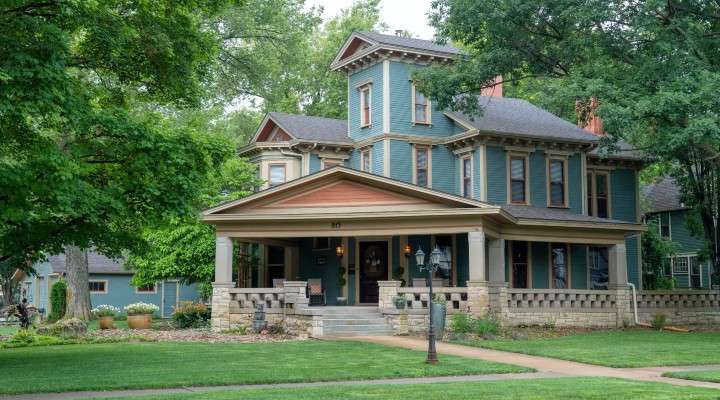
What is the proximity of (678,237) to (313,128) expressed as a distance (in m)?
22.8

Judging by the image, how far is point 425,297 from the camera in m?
24.0

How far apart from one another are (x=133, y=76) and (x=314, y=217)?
29.1ft

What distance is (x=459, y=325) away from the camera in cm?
2267

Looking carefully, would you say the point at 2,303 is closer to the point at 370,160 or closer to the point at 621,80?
the point at 370,160

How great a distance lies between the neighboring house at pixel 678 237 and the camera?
42.8m

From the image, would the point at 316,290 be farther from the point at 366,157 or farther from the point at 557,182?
the point at 557,182

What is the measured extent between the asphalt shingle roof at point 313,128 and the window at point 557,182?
774cm

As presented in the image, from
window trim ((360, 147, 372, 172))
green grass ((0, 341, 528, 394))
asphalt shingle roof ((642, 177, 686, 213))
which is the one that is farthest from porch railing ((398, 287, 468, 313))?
asphalt shingle roof ((642, 177, 686, 213))

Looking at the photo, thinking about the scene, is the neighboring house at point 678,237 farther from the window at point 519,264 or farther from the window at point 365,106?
the window at point 365,106

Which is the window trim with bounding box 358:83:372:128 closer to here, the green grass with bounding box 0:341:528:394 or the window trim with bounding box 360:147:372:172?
the window trim with bounding box 360:147:372:172

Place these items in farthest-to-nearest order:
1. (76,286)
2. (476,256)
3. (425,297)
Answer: (76,286)
(476,256)
(425,297)

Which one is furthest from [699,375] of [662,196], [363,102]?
[662,196]

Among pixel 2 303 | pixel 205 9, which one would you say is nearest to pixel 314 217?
pixel 205 9

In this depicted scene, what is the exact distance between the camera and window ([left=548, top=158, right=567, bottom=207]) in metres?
31.0
